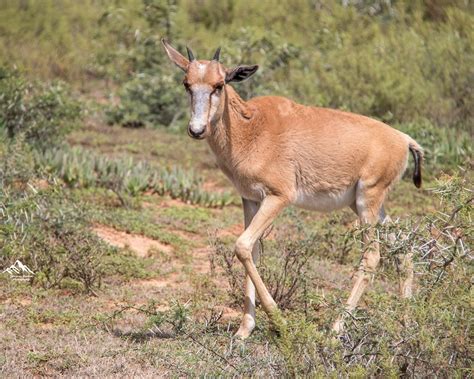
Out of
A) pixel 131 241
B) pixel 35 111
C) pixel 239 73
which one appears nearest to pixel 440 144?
pixel 131 241

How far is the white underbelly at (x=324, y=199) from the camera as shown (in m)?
7.47

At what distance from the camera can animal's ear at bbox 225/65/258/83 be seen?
275 inches

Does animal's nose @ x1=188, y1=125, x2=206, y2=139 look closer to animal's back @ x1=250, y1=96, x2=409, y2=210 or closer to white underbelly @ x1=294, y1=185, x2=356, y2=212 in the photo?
animal's back @ x1=250, y1=96, x2=409, y2=210

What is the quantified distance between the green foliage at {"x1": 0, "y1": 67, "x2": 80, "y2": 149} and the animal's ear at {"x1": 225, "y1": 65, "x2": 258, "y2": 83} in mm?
5880

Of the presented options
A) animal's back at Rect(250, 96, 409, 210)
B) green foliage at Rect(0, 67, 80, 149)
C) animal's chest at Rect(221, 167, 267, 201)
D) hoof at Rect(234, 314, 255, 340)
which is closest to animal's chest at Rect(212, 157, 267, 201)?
animal's chest at Rect(221, 167, 267, 201)

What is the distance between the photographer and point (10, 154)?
30.6 ft

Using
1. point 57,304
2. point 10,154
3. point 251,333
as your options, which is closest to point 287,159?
point 251,333

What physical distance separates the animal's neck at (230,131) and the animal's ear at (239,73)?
0.25m

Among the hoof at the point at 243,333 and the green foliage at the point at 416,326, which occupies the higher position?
the green foliage at the point at 416,326

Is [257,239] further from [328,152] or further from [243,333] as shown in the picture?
[328,152]

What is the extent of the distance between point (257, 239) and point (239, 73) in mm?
1326

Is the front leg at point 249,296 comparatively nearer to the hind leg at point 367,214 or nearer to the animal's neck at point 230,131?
the animal's neck at point 230,131

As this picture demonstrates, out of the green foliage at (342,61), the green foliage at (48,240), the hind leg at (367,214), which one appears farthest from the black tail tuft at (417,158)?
the green foliage at (342,61)

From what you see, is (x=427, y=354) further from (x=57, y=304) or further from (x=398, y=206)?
(x=398, y=206)
